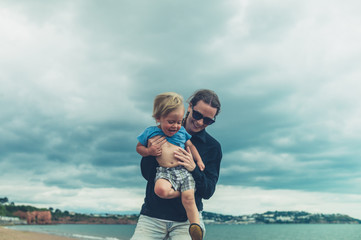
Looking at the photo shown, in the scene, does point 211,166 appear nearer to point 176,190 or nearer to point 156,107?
point 176,190

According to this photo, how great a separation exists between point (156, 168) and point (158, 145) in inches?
12.6

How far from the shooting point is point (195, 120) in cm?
379

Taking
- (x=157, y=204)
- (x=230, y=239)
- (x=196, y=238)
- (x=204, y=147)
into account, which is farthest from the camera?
(x=230, y=239)

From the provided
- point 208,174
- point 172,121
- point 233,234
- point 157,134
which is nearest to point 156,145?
point 157,134

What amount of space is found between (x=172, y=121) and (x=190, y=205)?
0.84 m

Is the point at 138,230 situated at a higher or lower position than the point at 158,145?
lower

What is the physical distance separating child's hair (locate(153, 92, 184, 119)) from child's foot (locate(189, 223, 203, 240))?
1.10 m

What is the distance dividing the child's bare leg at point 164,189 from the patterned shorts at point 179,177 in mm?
43

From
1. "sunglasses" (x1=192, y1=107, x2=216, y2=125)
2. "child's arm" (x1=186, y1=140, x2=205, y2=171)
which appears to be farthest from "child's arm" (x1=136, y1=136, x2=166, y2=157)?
"sunglasses" (x1=192, y1=107, x2=216, y2=125)

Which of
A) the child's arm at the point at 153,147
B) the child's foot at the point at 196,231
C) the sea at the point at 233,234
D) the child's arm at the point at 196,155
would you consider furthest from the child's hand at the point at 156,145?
the sea at the point at 233,234

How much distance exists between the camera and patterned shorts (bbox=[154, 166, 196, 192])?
345 cm

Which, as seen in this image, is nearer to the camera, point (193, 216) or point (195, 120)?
point (193, 216)

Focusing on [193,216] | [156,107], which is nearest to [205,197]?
[193,216]

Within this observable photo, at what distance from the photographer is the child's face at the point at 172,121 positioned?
3.38 meters
